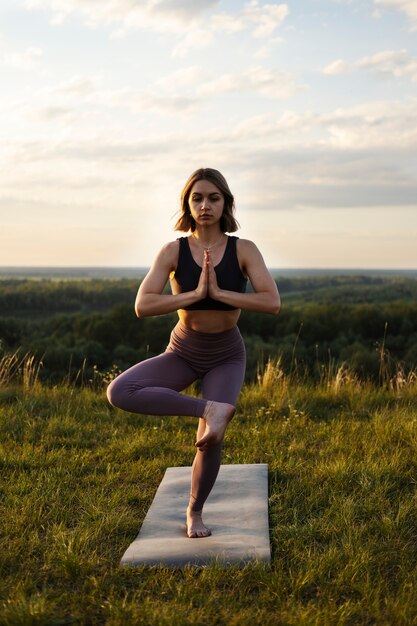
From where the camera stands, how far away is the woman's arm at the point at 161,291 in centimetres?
334

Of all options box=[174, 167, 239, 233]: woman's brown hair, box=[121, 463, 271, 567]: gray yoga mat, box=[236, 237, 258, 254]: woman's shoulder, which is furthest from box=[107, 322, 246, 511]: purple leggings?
box=[174, 167, 239, 233]: woman's brown hair

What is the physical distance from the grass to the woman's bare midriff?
1.21m

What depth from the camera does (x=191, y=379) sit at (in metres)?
3.66

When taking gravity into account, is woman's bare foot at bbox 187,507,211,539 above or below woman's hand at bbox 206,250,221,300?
below

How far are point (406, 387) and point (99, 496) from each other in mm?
4196

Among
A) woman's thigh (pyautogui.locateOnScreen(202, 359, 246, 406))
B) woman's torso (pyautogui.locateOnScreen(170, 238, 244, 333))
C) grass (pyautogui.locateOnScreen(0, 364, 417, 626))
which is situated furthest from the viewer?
woman's torso (pyautogui.locateOnScreen(170, 238, 244, 333))

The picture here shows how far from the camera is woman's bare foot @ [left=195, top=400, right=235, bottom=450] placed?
3197mm

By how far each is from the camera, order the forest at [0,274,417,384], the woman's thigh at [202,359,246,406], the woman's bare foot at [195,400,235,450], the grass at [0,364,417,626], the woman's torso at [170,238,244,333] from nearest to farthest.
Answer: the grass at [0,364,417,626], the woman's bare foot at [195,400,235,450], the woman's thigh at [202,359,246,406], the woman's torso at [170,238,244,333], the forest at [0,274,417,384]

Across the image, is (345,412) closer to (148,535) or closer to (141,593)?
(148,535)

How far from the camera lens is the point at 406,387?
725 cm

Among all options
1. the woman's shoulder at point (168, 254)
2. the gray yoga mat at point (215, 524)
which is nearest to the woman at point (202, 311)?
the woman's shoulder at point (168, 254)

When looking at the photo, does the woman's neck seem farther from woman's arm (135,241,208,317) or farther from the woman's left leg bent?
the woman's left leg bent

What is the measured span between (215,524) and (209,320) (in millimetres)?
1220

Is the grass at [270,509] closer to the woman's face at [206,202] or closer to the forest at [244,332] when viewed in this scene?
the woman's face at [206,202]
